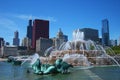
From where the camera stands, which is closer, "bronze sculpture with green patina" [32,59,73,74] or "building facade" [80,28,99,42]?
"bronze sculpture with green patina" [32,59,73,74]

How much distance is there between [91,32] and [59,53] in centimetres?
14876

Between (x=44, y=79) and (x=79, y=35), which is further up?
(x=79, y=35)

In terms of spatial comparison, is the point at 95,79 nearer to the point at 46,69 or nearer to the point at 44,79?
the point at 44,79

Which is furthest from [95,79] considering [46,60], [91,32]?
[91,32]

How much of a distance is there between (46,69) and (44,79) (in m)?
4.20

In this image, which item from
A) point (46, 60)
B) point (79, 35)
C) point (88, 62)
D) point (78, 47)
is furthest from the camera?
point (79, 35)

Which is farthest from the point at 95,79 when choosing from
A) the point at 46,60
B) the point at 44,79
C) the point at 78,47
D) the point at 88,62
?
the point at 78,47

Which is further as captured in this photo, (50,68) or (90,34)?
(90,34)

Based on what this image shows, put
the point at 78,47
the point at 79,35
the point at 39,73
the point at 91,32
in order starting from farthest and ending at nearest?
the point at 91,32 < the point at 79,35 < the point at 78,47 < the point at 39,73

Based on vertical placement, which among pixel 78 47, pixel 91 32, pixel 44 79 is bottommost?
pixel 44 79

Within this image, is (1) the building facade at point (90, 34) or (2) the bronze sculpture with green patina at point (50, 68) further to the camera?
(1) the building facade at point (90, 34)

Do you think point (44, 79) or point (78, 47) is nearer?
point (44, 79)

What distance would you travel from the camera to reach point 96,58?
149 feet

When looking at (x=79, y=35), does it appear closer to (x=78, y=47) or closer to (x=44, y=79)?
(x=78, y=47)
